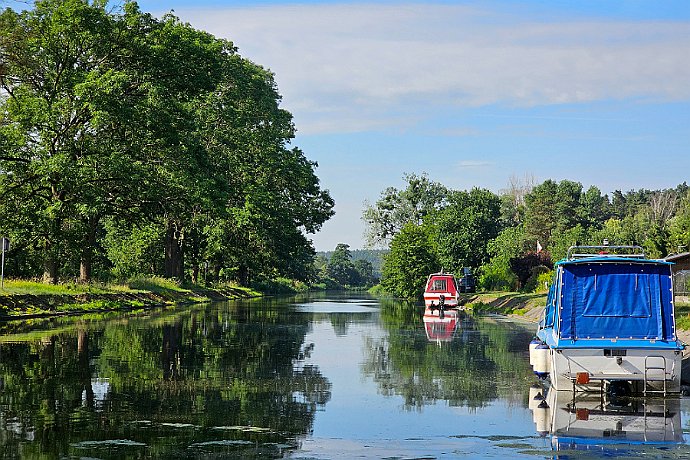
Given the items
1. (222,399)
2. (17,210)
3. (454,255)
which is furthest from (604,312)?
(454,255)

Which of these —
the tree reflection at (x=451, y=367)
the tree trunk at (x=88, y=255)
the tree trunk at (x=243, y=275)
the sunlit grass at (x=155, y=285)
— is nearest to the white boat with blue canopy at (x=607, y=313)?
the tree reflection at (x=451, y=367)

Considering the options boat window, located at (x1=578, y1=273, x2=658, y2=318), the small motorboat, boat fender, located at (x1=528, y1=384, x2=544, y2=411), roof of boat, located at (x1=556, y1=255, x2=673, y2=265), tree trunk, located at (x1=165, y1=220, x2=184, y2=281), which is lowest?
boat fender, located at (x1=528, y1=384, x2=544, y2=411)

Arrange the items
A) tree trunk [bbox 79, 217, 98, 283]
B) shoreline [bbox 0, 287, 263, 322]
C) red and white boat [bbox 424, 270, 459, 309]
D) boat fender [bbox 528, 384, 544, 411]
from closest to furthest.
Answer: boat fender [bbox 528, 384, 544, 411] < shoreline [bbox 0, 287, 263, 322] < tree trunk [bbox 79, 217, 98, 283] < red and white boat [bbox 424, 270, 459, 309]

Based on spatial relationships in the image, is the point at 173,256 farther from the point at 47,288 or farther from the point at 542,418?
the point at 542,418

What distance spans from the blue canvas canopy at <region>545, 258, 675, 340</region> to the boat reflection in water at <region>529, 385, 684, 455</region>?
133 cm

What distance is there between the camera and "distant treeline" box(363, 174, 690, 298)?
75938mm

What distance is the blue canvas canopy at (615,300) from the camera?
1759 centimetres

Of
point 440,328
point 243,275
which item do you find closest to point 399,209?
point 243,275

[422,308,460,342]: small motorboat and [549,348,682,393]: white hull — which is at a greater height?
[422,308,460,342]: small motorboat

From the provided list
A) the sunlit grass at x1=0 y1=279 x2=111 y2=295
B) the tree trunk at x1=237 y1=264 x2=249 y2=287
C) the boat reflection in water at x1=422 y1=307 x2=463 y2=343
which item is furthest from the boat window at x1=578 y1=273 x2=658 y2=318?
the tree trunk at x1=237 y1=264 x2=249 y2=287

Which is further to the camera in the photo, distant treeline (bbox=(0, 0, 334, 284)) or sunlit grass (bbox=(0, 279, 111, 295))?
distant treeline (bbox=(0, 0, 334, 284))

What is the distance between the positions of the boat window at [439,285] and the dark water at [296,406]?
102ft

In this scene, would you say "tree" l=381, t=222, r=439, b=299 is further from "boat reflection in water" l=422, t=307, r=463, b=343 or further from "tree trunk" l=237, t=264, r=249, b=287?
"boat reflection in water" l=422, t=307, r=463, b=343

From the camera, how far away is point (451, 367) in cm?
2147
